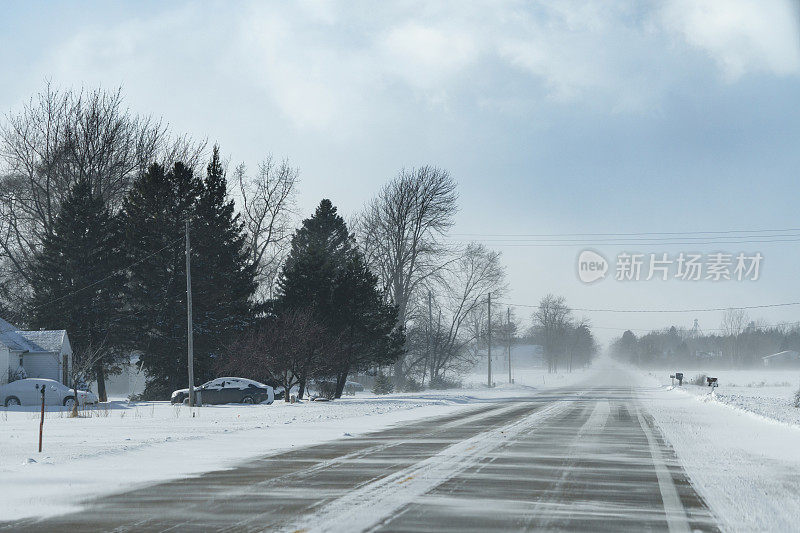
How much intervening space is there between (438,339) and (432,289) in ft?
32.2

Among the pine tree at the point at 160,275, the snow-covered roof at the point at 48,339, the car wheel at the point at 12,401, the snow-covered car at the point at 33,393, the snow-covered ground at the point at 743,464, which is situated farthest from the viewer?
the snow-covered roof at the point at 48,339

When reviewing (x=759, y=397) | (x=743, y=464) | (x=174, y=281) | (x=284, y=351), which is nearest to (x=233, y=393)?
(x=284, y=351)

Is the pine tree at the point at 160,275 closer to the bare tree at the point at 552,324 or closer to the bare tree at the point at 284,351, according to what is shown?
the bare tree at the point at 284,351

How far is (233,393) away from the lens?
4053 cm

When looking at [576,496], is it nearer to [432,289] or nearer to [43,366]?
[43,366]

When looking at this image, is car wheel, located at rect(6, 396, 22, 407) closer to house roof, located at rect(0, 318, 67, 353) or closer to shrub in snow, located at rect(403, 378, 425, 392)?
house roof, located at rect(0, 318, 67, 353)

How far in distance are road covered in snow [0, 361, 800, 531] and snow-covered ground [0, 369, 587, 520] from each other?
8 centimetres

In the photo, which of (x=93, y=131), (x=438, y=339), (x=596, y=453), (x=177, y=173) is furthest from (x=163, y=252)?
(x=596, y=453)

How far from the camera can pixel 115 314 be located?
50.1 meters

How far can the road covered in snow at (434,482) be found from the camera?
30.3 feet

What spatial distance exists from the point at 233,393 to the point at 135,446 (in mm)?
22525

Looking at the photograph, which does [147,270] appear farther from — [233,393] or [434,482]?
[434,482]

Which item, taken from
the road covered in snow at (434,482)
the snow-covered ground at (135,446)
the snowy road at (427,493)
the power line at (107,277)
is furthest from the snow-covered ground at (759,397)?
the power line at (107,277)

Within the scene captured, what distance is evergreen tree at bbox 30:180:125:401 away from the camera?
48375mm
